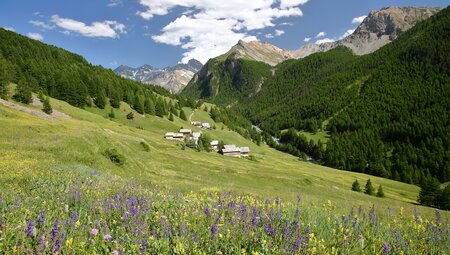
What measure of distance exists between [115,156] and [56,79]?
118584 mm

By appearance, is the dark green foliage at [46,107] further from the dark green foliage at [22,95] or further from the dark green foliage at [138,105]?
the dark green foliage at [138,105]

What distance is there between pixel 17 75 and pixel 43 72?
651 inches

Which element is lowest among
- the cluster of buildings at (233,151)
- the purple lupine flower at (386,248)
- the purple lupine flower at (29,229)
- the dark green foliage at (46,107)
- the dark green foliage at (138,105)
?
the cluster of buildings at (233,151)

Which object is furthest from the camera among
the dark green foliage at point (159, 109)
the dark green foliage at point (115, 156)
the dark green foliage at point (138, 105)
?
the dark green foliage at point (159, 109)

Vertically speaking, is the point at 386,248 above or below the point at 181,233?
above

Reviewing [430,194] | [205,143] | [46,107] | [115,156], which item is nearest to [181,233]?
[115,156]

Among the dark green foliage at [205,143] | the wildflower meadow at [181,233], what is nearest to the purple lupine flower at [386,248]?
the wildflower meadow at [181,233]

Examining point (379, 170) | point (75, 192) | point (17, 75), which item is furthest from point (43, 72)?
point (379, 170)

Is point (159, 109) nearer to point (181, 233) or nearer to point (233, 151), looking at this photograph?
point (233, 151)

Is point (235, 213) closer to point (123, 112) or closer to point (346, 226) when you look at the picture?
point (346, 226)

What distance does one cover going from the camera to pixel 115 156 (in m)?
40.1

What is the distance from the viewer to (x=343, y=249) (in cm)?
648

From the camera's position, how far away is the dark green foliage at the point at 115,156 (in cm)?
3962

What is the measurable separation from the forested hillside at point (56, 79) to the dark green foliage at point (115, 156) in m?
77.8
